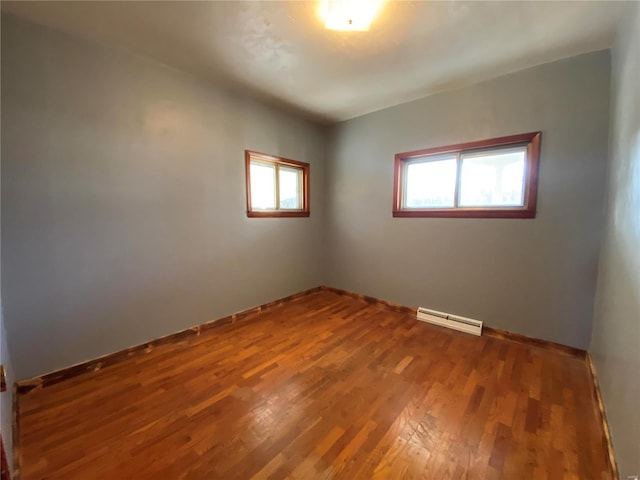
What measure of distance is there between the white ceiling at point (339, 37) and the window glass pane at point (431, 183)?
85 cm

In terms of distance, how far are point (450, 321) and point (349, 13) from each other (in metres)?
3.00

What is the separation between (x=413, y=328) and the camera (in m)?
2.95

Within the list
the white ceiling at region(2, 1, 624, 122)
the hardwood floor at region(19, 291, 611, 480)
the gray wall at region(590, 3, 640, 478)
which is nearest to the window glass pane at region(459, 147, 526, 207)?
the gray wall at region(590, 3, 640, 478)

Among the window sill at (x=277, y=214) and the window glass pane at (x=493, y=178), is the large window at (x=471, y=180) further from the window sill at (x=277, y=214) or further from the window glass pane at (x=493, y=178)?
the window sill at (x=277, y=214)

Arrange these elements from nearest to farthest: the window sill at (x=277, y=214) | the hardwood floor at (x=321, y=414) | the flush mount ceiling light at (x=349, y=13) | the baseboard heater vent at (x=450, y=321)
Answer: the hardwood floor at (x=321, y=414) → the flush mount ceiling light at (x=349, y=13) → the baseboard heater vent at (x=450, y=321) → the window sill at (x=277, y=214)

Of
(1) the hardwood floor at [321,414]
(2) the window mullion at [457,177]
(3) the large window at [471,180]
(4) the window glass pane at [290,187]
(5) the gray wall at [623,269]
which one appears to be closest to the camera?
(5) the gray wall at [623,269]

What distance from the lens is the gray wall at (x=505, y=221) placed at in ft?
7.35

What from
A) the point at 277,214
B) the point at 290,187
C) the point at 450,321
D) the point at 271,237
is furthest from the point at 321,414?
the point at 290,187

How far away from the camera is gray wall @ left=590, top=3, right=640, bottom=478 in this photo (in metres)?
1.20

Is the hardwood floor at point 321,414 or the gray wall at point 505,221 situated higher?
the gray wall at point 505,221

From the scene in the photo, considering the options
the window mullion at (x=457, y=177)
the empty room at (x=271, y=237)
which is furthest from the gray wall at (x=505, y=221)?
the window mullion at (x=457, y=177)

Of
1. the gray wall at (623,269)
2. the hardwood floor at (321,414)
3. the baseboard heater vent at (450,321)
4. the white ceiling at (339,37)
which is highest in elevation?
the white ceiling at (339,37)

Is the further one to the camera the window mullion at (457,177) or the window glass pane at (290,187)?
the window glass pane at (290,187)

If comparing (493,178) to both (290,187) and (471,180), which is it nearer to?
(471,180)
